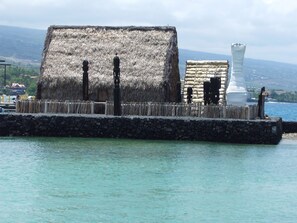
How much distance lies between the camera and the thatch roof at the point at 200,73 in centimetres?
4247

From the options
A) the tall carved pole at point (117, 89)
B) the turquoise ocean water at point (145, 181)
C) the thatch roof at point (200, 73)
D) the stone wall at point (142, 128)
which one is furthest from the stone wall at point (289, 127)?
the tall carved pole at point (117, 89)

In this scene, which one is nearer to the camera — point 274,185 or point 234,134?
point 274,185

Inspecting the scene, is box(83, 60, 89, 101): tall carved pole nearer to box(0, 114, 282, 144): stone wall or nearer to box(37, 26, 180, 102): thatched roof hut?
box(37, 26, 180, 102): thatched roof hut

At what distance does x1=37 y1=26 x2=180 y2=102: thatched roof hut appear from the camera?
1522 inches

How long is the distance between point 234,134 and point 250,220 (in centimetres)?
1551

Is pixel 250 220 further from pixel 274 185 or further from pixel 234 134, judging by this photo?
pixel 234 134

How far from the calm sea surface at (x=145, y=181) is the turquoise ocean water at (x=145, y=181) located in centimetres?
2

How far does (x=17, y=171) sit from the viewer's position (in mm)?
24750

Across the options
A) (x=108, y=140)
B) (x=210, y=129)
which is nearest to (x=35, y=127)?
(x=108, y=140)

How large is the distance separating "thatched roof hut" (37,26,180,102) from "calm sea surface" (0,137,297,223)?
17.5 feet

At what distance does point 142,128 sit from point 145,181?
11.3 m

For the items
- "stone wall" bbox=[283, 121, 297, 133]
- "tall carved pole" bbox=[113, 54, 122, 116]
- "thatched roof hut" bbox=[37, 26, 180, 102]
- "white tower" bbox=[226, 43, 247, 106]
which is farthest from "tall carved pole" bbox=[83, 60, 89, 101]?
"stone wall" bbox=[283, 121, 297, 133]

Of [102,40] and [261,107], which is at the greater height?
[102,40]

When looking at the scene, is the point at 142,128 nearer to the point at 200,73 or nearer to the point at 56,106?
the point at 56,106
